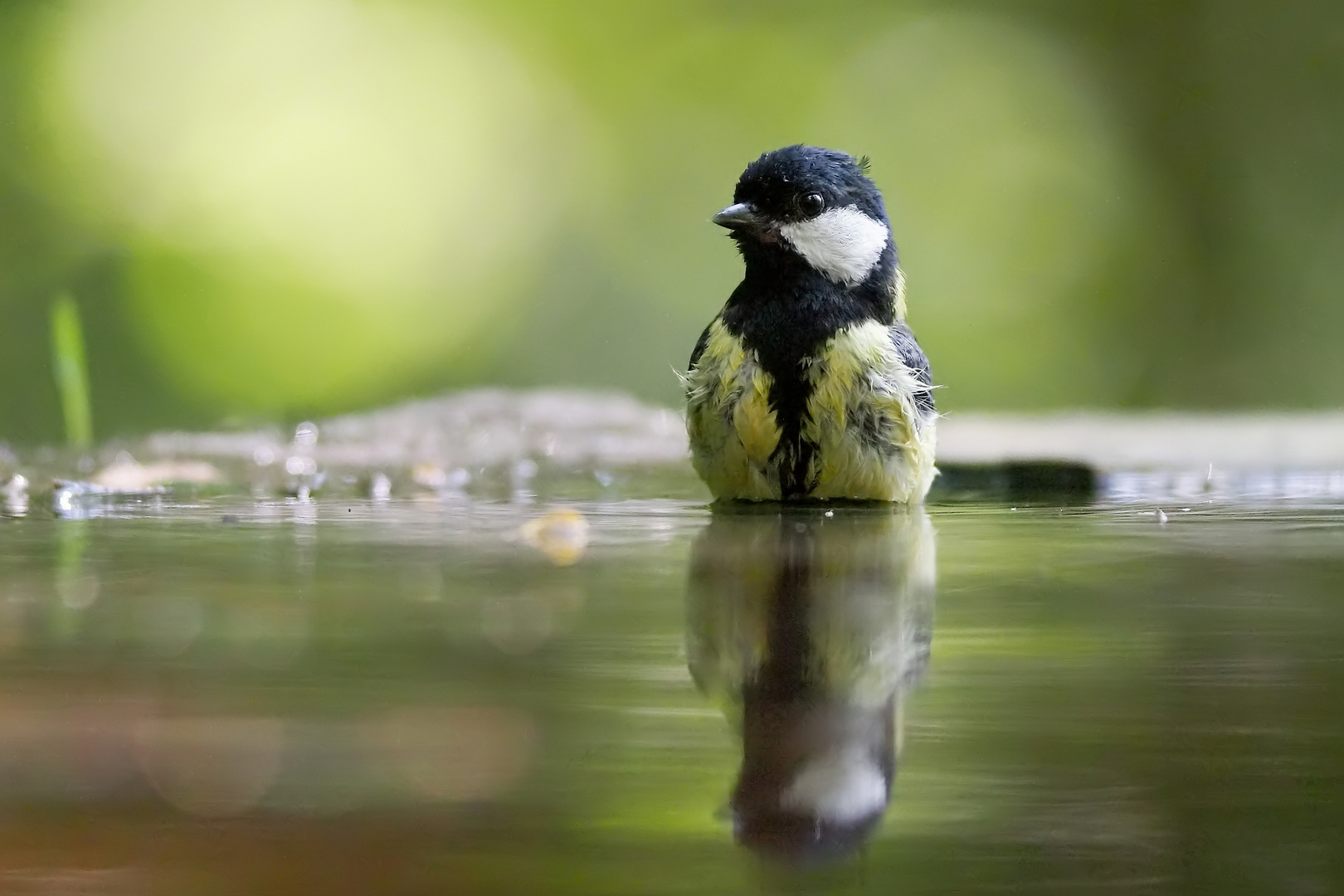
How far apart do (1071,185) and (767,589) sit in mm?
4089

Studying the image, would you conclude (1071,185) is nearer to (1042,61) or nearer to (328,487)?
(1042,61)

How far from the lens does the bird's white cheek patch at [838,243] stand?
6.50ft

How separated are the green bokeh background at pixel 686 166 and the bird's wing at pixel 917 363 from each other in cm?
246

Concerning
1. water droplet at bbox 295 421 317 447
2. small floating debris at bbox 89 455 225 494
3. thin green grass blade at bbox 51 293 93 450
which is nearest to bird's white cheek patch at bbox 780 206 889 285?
small floating debris at bbox 89 455 225 494

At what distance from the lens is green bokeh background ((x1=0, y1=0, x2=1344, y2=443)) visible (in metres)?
4.49

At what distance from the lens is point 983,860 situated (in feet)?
1.53

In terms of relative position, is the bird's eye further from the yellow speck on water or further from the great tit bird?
the yellow speck on water

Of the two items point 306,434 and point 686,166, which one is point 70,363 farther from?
point 686,166

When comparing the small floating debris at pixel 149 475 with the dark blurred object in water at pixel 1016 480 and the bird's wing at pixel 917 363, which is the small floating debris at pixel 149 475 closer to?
the bird's wing at pixel 917 363

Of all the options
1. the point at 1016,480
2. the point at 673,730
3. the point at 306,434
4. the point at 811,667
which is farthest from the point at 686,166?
the point at 673,730

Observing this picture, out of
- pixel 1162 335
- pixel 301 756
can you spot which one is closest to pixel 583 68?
pixel 1162 335

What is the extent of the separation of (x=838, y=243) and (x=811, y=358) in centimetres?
24

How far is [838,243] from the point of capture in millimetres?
1998

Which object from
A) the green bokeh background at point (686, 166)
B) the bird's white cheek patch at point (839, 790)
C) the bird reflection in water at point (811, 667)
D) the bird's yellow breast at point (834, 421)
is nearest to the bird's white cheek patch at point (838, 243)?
the bird's yellow breast at point (834, 421)
